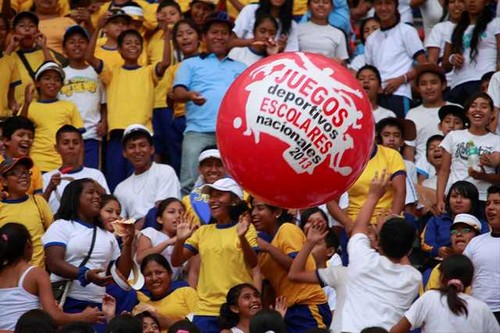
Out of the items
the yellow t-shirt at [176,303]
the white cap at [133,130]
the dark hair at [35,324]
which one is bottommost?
the yellow t-shirt at [176,303]

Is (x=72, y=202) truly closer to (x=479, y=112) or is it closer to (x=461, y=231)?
(x=461, y=231)

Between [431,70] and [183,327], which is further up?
[431,70]

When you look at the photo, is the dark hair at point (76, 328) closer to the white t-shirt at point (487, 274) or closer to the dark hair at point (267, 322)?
the dark hair at point (267, 322)

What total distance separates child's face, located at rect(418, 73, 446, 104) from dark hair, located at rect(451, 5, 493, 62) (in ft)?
2.15

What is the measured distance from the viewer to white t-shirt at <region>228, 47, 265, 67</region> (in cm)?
1373

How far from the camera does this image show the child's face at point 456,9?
47.0ft

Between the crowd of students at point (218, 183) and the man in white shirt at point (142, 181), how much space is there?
0.04 ft

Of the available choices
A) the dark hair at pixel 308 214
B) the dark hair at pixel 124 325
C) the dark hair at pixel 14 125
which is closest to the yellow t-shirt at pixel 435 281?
the dark hair at pixel 308 214

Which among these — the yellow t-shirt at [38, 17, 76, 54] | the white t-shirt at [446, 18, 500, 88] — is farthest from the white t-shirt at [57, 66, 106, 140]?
the white t-shirt at [446, 18, 500, 88]

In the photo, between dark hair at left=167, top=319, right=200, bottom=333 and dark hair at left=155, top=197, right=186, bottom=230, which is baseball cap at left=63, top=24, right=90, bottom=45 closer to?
dark hair at left=155, top=197, right=186, bottom=230

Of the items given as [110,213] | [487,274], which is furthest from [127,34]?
[487,274]

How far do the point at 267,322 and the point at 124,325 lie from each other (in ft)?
2.77

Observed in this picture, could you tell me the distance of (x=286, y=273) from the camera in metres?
9.97

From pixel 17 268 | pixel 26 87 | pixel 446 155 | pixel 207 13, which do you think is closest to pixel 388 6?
pixel 207 13
